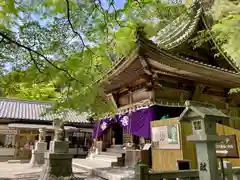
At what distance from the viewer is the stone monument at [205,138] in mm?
3213

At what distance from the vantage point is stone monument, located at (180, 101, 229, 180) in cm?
321

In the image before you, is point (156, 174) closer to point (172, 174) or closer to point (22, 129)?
point (172, 174)

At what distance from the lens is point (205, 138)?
10.6 feet

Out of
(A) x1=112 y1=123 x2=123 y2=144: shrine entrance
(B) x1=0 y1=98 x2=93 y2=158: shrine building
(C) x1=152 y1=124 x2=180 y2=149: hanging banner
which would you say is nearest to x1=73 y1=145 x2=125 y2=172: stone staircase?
(A) x1=112 y1=123 x2=123 y2=144: shrine entrance

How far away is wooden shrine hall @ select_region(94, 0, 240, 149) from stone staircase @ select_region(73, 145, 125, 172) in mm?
980

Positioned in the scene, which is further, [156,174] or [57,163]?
[57,163]

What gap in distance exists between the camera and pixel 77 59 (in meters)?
4.66

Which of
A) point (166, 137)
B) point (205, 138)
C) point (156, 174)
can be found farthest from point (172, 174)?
point (166, 137)

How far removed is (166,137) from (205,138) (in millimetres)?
3325

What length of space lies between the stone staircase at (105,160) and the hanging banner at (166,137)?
2.26 meters

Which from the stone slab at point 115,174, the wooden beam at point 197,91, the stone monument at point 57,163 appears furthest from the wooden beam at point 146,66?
the stone monument at point 57,163

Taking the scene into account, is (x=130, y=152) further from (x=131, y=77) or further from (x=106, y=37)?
(x=106, y=37)

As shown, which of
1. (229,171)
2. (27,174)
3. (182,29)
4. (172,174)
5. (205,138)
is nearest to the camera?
(205,138)

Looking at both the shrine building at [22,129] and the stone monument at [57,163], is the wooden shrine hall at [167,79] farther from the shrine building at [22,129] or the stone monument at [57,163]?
the shrine building at [22,129]
